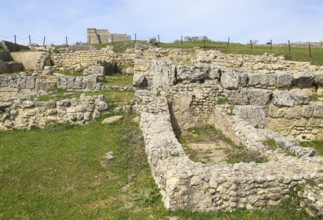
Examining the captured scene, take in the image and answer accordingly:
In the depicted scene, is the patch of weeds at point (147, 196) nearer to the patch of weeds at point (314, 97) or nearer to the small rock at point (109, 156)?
the small rock at point (109, 156)

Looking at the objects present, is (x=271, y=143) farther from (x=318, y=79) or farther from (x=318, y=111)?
(x=318, y=79)

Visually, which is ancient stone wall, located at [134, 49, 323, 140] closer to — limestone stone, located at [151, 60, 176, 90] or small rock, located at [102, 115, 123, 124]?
limestone stone, located at [151, 60, 176, 90]

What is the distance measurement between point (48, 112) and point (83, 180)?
5.78 meters

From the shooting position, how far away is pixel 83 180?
951 cm

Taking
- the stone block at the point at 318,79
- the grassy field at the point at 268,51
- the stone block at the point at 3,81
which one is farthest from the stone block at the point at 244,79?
the stone block at the point at 3,81

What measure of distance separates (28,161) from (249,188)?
6.81m

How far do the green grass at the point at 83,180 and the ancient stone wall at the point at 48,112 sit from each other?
34.2 inches

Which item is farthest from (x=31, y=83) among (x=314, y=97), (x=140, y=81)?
(x=314, y=97)

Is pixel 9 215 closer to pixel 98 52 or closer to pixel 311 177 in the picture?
pixel 311 177

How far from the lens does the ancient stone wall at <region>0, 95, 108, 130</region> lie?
46.8ft

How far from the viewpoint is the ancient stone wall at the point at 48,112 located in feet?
46.8

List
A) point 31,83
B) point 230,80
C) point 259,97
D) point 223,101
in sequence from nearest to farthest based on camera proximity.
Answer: point 223,101 < point 259,97 < point 230,80 < point 31,83

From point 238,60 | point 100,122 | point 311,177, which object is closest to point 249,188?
point 311,177

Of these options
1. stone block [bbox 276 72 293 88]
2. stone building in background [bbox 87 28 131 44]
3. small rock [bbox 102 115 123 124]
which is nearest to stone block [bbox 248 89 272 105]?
stone block [bbox 276 72 293 88]
